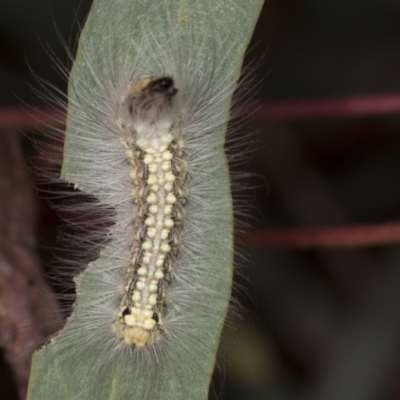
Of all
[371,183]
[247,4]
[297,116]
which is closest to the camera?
[247,4]

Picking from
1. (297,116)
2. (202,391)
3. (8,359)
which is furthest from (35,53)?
(202,391)

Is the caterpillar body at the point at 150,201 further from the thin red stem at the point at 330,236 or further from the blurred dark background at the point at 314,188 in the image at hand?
the blurred dark background at the point at 314,188

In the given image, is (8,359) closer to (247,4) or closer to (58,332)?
(58,332)

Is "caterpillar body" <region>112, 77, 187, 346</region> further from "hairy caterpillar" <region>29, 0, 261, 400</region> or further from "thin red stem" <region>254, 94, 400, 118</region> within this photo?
"thin red stem" <region>254, 94, 400, 118</region>

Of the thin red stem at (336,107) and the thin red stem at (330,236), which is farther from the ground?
the thin red stem at (336,107)

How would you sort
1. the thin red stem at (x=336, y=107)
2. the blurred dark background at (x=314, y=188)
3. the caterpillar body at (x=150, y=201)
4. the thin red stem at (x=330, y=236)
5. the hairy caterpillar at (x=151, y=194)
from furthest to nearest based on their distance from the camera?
1. the blurred dark background at (x=314, y=188)
2. the thin red stem at (x=330, y=236)
3. the thin red stem at (x=336, y=107)
4. the caterpillar body at (x=150, y=201)
5. the hairy caterpillar at (x=151, y=194)

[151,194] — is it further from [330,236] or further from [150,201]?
[330,236]

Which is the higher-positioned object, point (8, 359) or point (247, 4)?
point (247, 4)

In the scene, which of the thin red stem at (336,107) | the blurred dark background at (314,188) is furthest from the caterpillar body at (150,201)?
the blurred dark background at (314,188)
